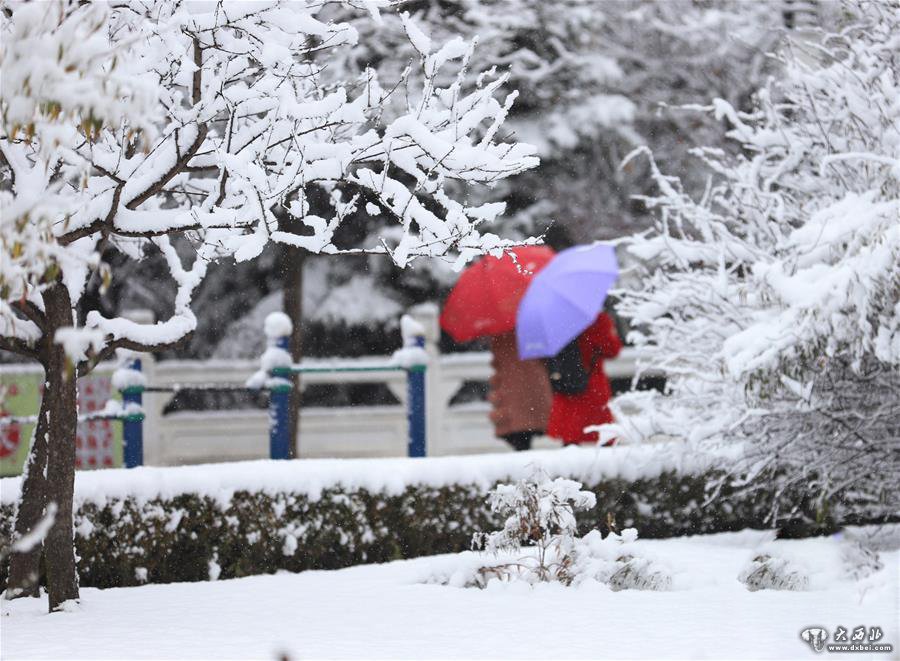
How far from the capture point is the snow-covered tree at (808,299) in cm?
615

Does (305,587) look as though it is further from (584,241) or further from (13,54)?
(584,241)

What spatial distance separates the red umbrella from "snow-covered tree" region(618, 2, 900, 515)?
1.55 meters

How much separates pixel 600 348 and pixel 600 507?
1.52 m

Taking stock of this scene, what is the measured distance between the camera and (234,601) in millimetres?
5875

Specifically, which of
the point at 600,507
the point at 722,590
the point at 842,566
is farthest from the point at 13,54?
the point at 600,507

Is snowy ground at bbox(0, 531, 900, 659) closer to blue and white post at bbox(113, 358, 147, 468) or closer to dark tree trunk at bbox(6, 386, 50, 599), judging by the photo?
dark tree trunk at bbox(6, 386, 50, 599)

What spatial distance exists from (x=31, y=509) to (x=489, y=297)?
477 cm

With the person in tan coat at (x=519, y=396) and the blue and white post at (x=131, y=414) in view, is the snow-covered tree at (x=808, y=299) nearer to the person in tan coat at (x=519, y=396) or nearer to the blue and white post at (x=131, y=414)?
the person in tan coat at (x=519, y=396)

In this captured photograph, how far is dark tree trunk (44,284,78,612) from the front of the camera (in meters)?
5.33

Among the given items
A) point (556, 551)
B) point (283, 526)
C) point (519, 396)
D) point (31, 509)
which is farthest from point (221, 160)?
point (519, 396)

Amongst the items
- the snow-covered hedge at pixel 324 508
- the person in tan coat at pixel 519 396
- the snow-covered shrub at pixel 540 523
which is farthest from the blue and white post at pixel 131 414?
the snow-covered shrub at pixel 540 523

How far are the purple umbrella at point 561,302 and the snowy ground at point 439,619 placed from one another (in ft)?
8.30

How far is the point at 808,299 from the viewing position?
6062 millimetres

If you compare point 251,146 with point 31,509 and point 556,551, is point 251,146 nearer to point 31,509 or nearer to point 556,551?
point 31,509
